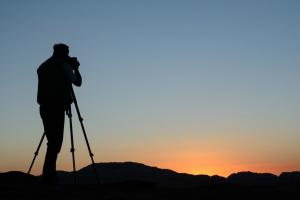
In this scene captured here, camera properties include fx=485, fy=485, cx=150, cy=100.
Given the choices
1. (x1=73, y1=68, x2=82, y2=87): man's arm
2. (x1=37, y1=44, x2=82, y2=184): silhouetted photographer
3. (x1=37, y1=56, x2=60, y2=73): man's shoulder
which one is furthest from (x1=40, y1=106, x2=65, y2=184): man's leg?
(x1=37, y1=56, x2=60, y2=73): man's shoulder

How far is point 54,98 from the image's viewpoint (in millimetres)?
10523

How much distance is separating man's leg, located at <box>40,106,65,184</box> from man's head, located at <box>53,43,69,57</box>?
1.23 meters

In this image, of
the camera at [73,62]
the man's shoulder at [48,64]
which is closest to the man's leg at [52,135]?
the man's shoulder at [48,64]

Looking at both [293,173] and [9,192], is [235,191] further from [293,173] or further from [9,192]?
[293,173]

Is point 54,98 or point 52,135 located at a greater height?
Result: point 54,98

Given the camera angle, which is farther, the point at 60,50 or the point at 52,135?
the point at 60,50

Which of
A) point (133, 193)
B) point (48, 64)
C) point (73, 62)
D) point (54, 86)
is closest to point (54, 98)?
point (54, 86)

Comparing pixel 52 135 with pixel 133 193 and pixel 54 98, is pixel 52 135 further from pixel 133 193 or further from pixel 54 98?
pixel 133 193

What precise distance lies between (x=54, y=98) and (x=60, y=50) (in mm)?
1106

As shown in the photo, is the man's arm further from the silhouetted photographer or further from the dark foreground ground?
the dark foreground ground

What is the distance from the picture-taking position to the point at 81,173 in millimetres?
25094

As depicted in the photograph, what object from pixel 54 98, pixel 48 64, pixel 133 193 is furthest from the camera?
pixel 48 64

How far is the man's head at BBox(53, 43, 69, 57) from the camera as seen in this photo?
10.8 metres

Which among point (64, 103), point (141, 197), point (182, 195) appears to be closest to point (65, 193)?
point (141, 197)
